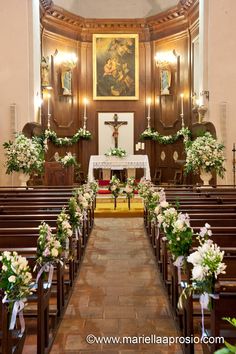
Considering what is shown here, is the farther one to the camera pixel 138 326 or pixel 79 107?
pixel 79 107

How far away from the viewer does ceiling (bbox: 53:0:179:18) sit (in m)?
17.5

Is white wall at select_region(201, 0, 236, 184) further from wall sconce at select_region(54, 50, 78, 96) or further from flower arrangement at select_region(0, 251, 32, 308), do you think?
flower arrangement at select_region(0, 251, 32, 308)

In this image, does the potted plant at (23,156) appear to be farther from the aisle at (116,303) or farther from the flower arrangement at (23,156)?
the aisle at (116,303)

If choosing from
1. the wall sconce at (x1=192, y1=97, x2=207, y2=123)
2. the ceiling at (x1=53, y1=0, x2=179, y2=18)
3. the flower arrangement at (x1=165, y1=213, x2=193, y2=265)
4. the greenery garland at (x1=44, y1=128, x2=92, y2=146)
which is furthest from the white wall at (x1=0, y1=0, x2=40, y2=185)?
the flower arrangement at (x1=165, y1=213, x2=193, y2=265)

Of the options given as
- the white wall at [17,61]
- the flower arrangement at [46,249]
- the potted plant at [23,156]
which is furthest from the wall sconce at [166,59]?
the flower arrangement at [46,249]

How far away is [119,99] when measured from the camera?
55.8 ft

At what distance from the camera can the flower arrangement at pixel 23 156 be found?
39.9 feet

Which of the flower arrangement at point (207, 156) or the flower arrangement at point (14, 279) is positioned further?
the flower arrangement at point (207, 156)

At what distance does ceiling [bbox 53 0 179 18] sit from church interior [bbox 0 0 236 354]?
1.7 inches

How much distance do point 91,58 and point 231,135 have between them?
6849mm

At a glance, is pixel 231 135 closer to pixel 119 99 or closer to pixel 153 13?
pixel 119 99

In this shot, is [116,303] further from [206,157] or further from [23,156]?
[23,156]

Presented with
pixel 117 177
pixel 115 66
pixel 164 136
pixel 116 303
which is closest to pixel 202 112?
pixel 164 136

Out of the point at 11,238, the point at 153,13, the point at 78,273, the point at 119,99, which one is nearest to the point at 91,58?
the point at 119,99
